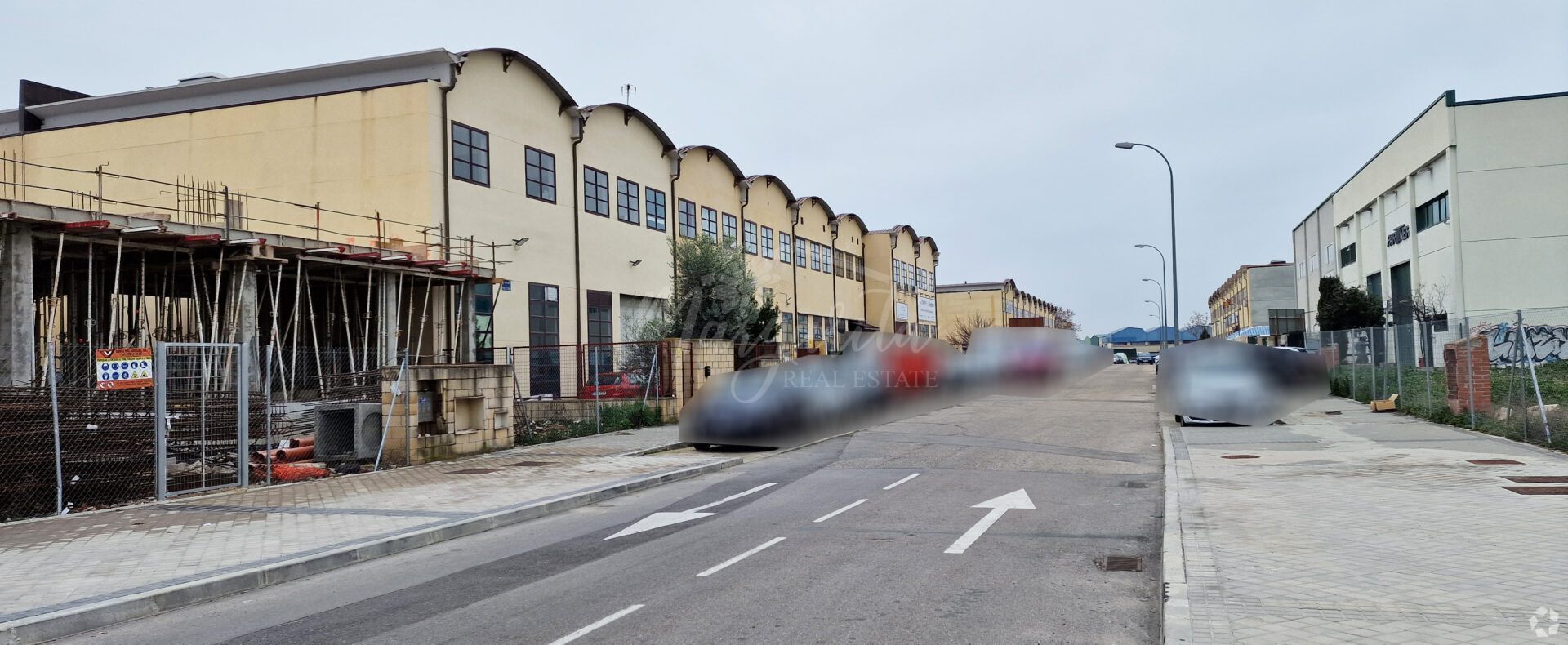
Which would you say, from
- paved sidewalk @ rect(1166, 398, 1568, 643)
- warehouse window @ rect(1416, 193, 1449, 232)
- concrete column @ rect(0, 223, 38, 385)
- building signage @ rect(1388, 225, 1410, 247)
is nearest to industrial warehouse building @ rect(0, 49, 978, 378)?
concrete column @ rect(0, 223, 38, 385)

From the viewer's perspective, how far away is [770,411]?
18203 millimetres

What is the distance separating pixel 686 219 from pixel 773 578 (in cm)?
3104

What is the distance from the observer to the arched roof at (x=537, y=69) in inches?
1082

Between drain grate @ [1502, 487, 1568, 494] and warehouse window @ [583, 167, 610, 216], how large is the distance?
25973mm

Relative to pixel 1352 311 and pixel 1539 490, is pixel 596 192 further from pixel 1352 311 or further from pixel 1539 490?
pixel 1352 311

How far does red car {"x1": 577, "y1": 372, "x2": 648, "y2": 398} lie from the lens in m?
24.6

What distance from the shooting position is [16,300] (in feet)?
55.0

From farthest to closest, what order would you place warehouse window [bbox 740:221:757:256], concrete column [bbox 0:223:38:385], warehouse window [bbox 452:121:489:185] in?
warehouse window [bbox 740:221:757:256]
warehouse window [bbox 452:121:489:185]
concrete column [bbox 0:223:38:385]

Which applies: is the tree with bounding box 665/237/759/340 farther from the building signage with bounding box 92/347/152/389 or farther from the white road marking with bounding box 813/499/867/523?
the white road marking with bounding box 813/499/867/523

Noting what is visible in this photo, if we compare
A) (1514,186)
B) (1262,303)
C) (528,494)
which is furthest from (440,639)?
(1262,303)

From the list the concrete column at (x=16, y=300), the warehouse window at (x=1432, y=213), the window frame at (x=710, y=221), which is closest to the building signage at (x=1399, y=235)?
the warehouse window at (x=1432, y=213)

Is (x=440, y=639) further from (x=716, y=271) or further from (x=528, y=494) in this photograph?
(x=716, y=271)

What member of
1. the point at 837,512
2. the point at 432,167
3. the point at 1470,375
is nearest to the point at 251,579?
the point at 837,512

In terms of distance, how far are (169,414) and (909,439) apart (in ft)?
40.3
